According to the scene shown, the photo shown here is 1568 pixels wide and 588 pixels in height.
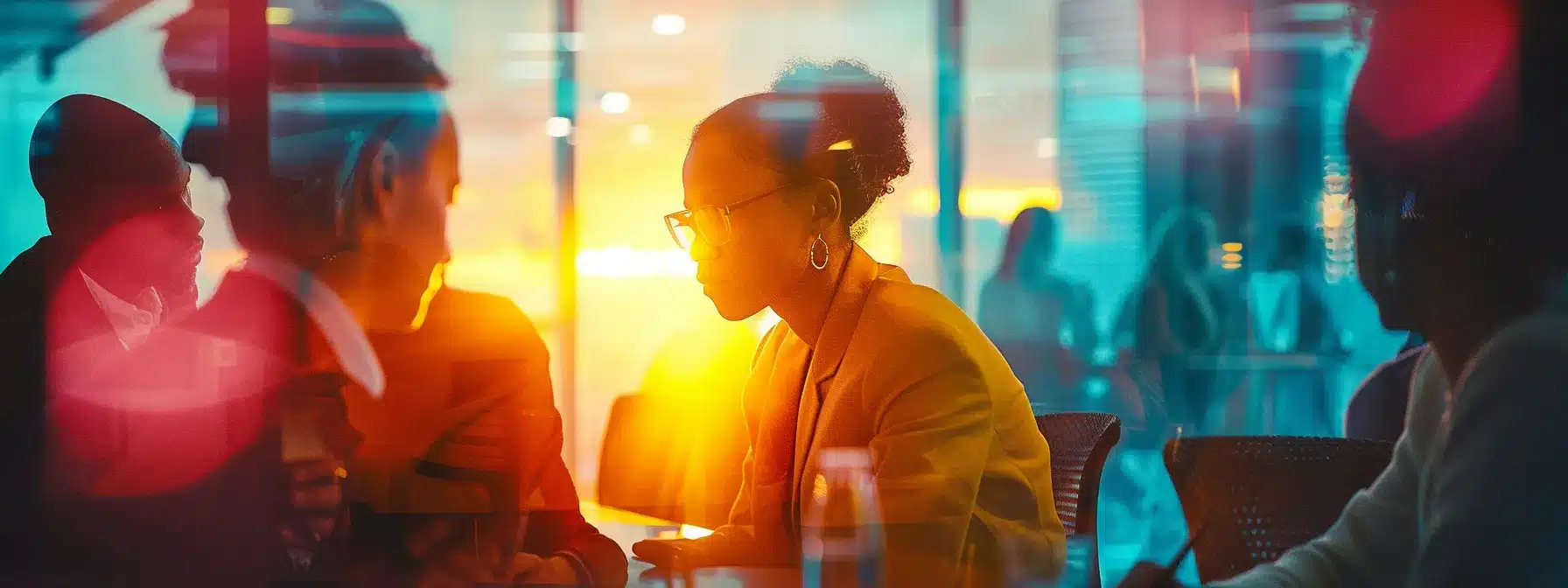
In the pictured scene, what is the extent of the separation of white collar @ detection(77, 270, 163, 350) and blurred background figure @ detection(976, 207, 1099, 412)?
9.27ft

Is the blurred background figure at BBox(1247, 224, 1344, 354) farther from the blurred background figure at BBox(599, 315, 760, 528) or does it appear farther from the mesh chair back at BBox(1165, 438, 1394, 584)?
the mesh chair back at BBox(1165, 438, 1394, 584)

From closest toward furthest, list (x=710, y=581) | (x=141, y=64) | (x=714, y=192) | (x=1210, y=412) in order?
(x=710, y=581) < (x=714, y=192) < (x=141, y=64) < (x=1210, y=412)

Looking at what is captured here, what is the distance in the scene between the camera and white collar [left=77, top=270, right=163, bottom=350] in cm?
149

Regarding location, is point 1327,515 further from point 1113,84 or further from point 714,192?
point 1113,84

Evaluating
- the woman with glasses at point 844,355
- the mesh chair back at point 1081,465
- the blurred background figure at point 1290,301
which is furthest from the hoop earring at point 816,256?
the blurred background figure at point 1290,301

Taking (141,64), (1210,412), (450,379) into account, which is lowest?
(1210,412)

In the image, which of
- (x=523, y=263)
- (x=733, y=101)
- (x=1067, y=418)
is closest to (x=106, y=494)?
(x=733, y=101)

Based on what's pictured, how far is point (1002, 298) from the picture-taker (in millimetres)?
3959

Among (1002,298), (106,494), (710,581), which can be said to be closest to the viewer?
(710,581)

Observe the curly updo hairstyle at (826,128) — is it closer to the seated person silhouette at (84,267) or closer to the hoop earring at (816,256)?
the hoop earring at (816,256)

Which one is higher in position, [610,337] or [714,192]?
[714,192]

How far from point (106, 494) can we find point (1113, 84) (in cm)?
365

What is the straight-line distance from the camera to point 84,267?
1.50 metres

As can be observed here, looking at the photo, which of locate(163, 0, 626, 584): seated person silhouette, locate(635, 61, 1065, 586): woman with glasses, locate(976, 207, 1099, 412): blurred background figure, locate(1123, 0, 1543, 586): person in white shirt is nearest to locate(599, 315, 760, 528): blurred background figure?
locate(163, 0, 626, 584): seated person silhouette
